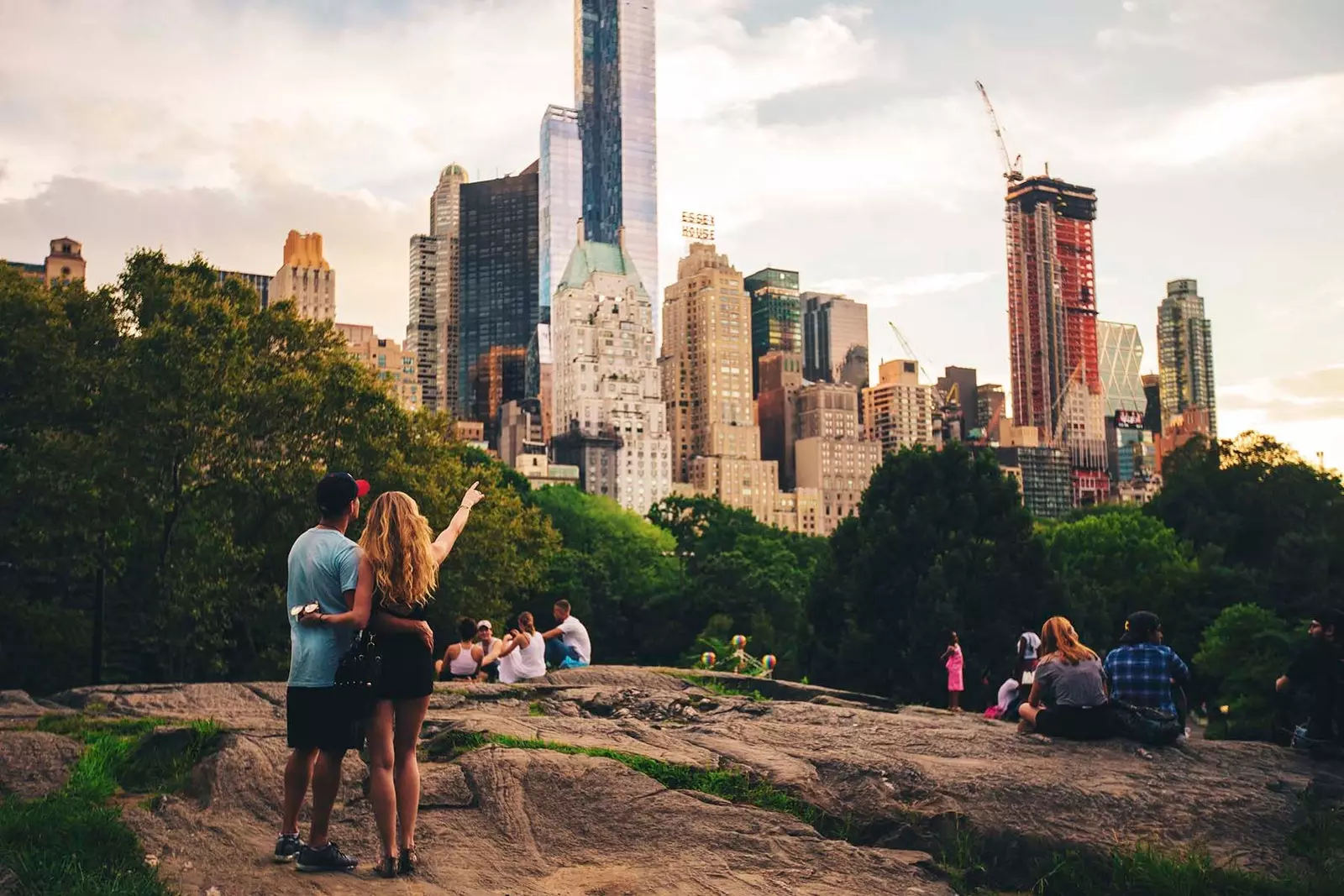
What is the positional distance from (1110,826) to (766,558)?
66332 mm

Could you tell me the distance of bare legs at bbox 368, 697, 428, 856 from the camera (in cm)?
712

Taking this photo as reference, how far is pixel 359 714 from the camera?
7.21 metres

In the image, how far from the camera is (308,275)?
188 m

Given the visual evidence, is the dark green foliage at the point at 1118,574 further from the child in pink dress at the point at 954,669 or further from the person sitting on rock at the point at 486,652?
the person sitting on rock at the point at 486,652

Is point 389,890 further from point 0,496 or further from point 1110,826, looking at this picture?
point 0,496

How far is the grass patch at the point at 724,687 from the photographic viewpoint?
15.6 meters

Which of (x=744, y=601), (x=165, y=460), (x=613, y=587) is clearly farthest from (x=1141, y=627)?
(x=613, y=587)

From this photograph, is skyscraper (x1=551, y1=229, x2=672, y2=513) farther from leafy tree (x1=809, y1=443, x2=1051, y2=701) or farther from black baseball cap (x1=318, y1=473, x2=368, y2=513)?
black baseball cap (x1=318, y1=473, x2=368, y2=513)

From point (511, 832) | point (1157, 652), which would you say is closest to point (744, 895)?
point (511, 832)

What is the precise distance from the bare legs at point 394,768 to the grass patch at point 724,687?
798 centimetres

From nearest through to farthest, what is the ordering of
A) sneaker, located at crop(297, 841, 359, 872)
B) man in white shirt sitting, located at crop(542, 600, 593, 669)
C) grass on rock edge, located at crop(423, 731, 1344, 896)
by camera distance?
sneaker, located at crop(297, 841, 359, 872), grass on rock edge, located at crop(423, 731, 1344, 896), man in white shirt sitting, located at crop(542, 600, 593, 669)

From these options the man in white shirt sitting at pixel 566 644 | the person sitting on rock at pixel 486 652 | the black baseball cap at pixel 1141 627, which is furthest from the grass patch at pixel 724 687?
the black baseball cap at pixel 1141 627

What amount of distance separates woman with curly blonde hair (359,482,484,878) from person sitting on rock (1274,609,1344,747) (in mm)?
8219

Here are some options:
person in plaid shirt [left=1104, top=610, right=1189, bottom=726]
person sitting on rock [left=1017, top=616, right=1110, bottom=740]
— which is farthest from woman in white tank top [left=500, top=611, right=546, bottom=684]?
person in plaid shirt [left=1104, top=610, right=1189, bottom=726]
